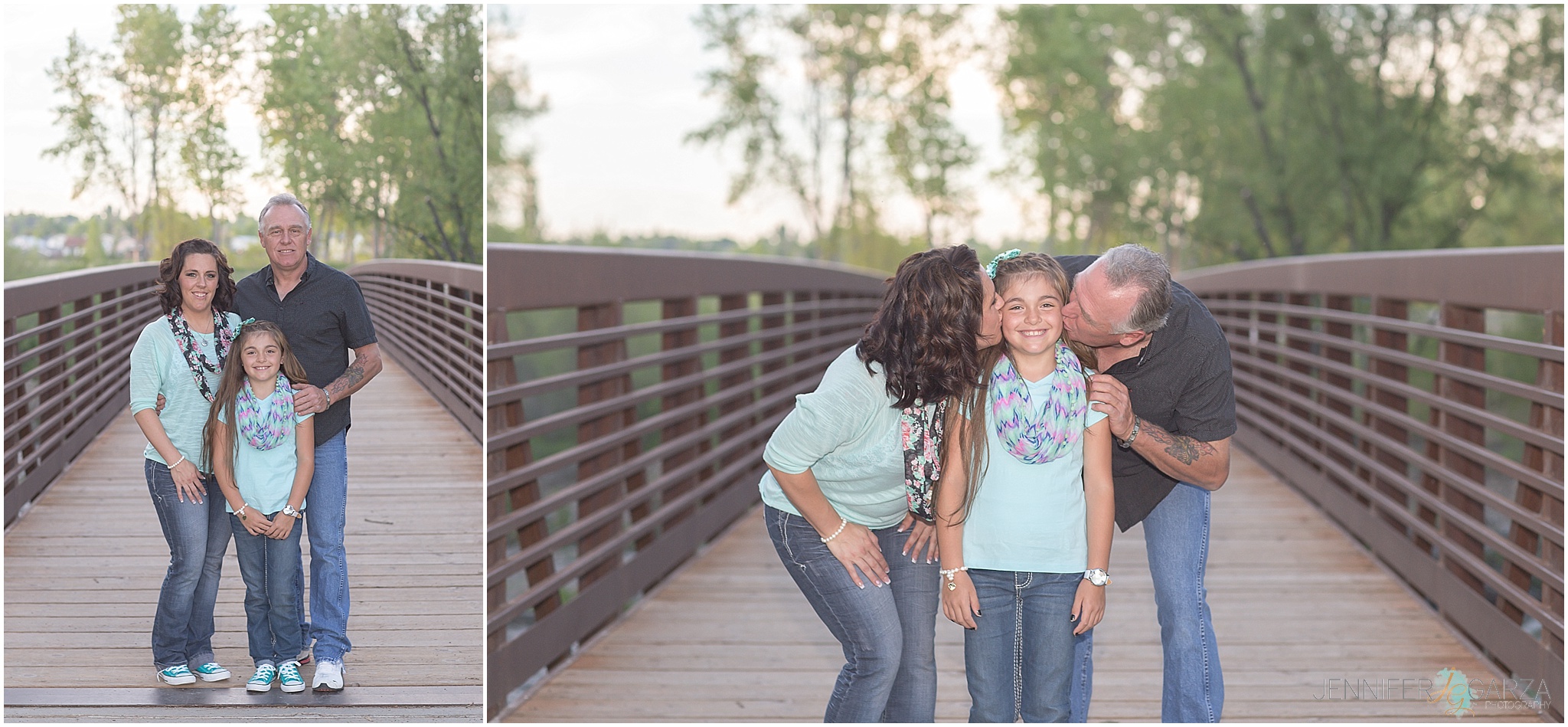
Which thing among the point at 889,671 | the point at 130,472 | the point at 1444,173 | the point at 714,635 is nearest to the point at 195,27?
the point at 130,472

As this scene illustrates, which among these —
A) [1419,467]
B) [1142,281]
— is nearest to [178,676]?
[1142,281]

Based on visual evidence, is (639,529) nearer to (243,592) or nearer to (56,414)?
(243,592)

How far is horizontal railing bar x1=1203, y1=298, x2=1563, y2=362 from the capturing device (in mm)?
3612

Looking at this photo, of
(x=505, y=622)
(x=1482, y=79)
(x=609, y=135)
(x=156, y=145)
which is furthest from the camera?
(x=609, y=135)

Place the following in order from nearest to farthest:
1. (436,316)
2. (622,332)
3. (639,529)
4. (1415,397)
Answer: (436,316)
(622,332)
(639,529)
(1415,397)

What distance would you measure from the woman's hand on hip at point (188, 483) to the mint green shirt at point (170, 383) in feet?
0.09

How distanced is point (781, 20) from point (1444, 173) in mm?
A: 14044

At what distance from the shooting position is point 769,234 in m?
28.9

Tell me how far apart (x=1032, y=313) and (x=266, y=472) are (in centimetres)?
165

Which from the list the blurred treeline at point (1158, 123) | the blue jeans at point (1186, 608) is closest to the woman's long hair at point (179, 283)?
the blue jeans at point (1186, 608)

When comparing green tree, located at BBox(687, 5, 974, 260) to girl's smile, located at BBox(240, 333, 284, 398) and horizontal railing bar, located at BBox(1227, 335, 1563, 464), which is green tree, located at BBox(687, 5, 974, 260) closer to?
horizontal railing bar, located at BBox(1227, 335, 1563, 464)

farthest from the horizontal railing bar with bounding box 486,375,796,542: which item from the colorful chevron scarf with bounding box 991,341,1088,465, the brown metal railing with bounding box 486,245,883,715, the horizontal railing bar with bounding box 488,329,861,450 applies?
the colorful chevron scarf with bounding box 991,341,1088,465

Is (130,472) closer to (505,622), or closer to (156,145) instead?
(156,145)

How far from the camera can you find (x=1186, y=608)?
3088 millimetres
